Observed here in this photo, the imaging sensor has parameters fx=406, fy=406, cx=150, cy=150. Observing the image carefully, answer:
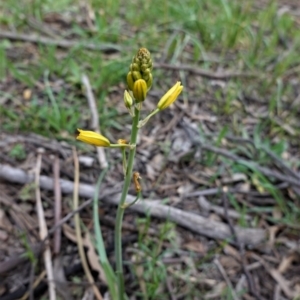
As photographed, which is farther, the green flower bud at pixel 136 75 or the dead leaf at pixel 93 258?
the dead leaf at pixel 93 258

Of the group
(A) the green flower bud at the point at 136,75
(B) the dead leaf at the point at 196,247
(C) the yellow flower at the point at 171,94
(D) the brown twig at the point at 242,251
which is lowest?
(B) the dead leaf at the point at 196,247

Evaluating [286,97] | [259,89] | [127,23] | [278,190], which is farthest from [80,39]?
[278,190]

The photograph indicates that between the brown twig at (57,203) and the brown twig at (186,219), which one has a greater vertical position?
the brown twig at (186,219)

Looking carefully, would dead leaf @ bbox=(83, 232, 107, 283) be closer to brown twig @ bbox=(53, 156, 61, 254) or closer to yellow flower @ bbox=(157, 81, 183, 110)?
brown twig @ bbox=(53, 156, 61, 254)

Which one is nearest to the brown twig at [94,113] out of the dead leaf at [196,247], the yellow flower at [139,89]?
the dead leaf at [196,247]

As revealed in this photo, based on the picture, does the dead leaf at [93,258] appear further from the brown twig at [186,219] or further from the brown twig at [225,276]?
the brown twig at [225,276]

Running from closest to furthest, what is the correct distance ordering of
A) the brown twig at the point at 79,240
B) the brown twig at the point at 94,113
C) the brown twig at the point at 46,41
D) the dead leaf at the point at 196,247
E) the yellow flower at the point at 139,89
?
the yellow flower at the point at 139,89 → the brown twig at the point at 79,240 → the dead leaf at the point at 196,247 → the brown twig at the point at 94,113 → the brown twig at the point at 46,41
